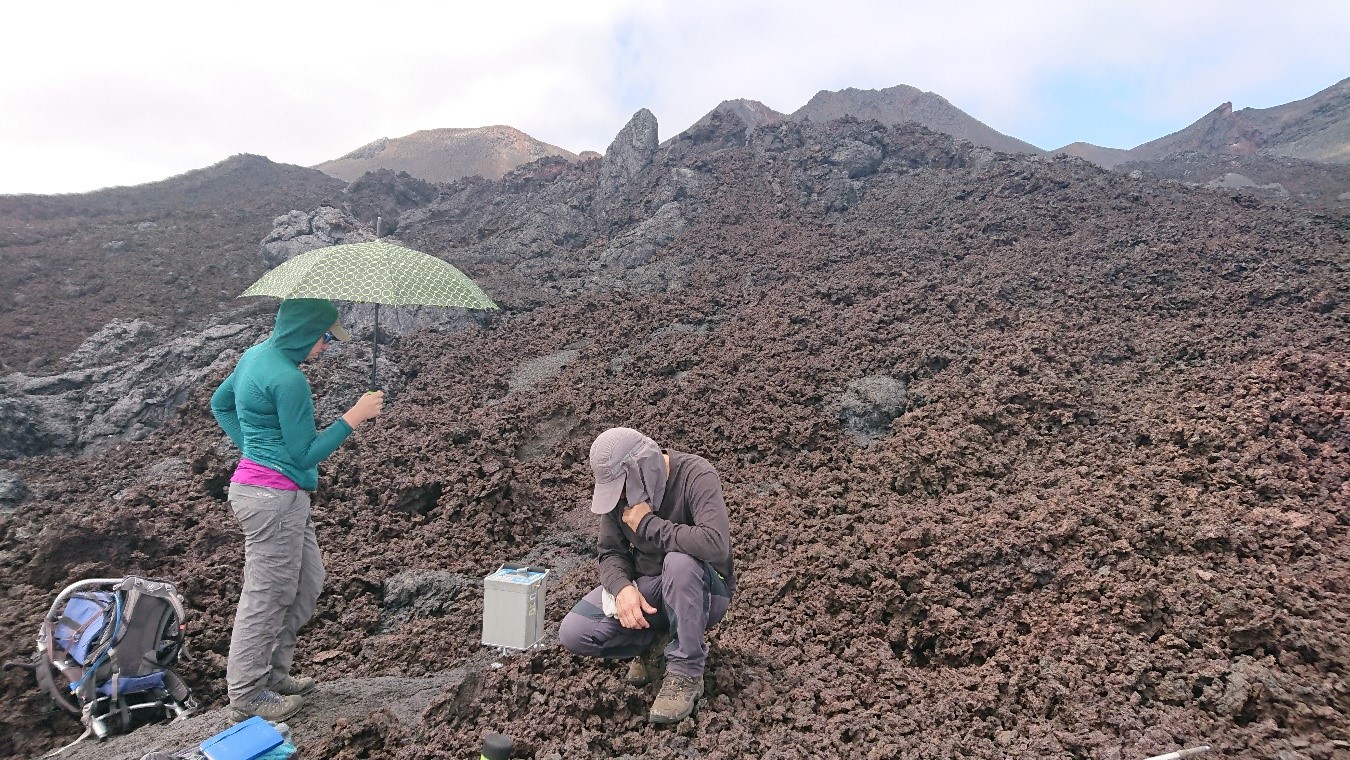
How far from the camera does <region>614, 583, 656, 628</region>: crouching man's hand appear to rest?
3.01 m

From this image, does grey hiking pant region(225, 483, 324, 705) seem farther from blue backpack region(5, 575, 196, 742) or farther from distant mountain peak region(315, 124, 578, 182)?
distant mountain peak region(315, 124, 578, 182)

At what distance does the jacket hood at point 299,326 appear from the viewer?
139 inches

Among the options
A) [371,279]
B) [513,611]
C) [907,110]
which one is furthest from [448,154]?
[513,611]

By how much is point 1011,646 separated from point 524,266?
15724mm

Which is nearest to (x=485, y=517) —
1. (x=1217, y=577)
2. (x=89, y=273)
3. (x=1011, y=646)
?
(x=1011, y=646)

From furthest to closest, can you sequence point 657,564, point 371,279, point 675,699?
point 371,279, point 657,564, point 675,699

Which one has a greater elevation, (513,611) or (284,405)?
(284,405)

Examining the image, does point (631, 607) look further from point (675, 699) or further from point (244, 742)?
point (244, 742)

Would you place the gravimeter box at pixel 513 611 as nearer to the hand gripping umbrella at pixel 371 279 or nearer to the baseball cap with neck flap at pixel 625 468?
the baseball cap with neck flap at pixel 625 468

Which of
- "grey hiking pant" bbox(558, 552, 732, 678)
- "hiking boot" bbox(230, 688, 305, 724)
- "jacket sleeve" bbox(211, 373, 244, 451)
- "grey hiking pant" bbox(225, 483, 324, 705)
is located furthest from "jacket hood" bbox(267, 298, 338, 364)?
"grey hiking pant" bbox(558, 552, 732, 678)

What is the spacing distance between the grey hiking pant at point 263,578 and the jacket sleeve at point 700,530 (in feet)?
5.99

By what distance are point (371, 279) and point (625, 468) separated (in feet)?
7.81

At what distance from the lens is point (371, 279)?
14.2ft

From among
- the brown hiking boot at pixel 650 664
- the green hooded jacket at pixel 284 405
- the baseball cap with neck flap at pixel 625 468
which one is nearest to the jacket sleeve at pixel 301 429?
the green hooded jacket at pixel 284 405
